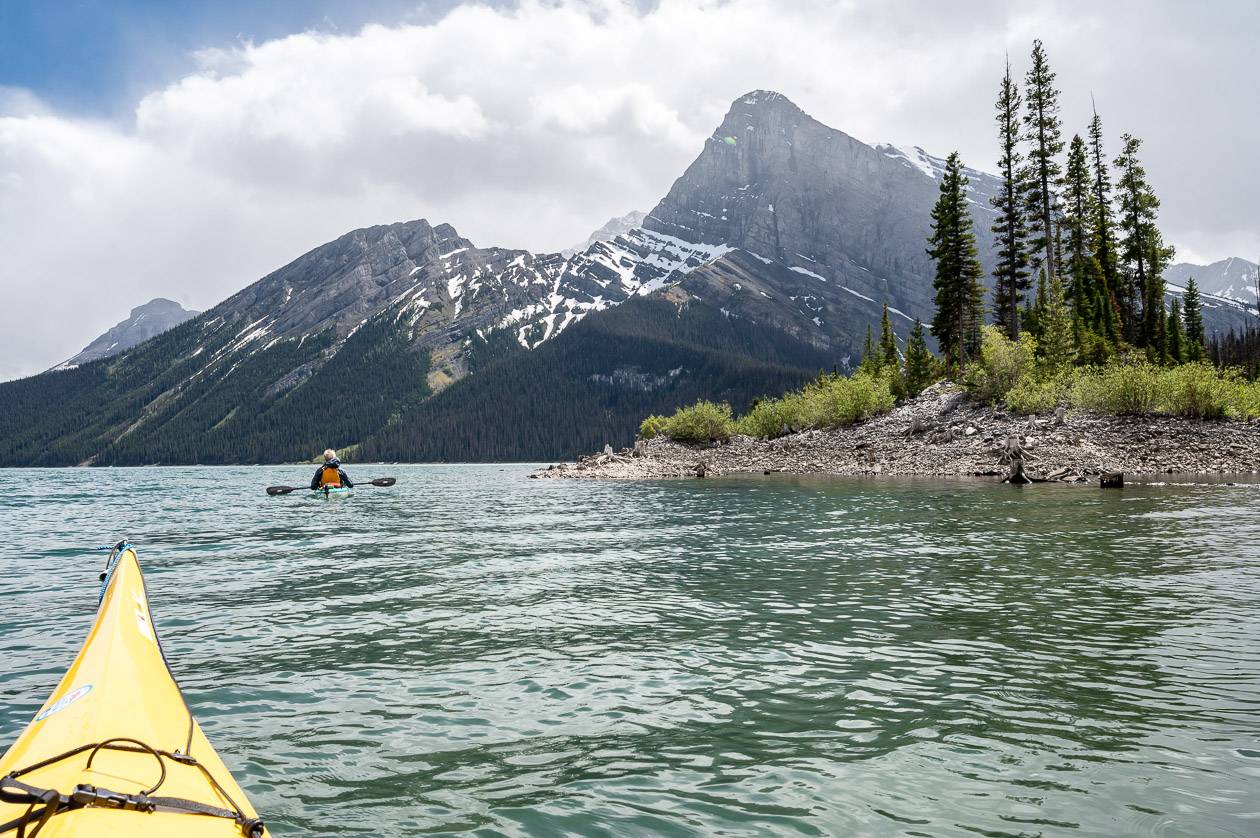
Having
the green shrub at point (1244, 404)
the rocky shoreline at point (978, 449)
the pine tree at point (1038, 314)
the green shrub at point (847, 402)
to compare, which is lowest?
the rocky shoreline at point (978, 449)

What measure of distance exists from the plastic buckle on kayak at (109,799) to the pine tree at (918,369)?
7546cm

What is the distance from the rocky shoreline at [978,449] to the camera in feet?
138

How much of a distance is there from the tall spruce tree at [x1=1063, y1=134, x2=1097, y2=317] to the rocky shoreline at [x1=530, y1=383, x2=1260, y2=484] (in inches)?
629

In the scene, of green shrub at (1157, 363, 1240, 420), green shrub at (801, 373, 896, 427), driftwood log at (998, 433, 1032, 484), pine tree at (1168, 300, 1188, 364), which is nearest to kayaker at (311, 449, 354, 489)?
driftwood log at (998, 433, 1032, 484)

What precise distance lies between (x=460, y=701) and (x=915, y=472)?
1899 inches

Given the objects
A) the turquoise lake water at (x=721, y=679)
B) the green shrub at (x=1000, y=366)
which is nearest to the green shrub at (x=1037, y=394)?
the green shrub at (x=1000, y=366)

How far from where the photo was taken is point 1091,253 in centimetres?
7412

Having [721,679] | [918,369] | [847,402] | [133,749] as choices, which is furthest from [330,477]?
[918,369]

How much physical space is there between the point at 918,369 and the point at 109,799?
8336cm

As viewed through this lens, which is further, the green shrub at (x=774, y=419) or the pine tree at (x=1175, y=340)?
the green shrub at (x=774, y=419)

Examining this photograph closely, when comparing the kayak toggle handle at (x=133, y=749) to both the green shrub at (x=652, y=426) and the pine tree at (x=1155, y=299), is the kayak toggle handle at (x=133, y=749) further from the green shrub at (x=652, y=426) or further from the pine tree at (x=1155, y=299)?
the green shrub at (x=652, y=426)

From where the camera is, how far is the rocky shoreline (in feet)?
138

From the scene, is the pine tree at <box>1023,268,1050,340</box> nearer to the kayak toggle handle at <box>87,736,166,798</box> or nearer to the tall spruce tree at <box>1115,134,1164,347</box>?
the tall spruce tree at <box>1115,134,1164,347</box>

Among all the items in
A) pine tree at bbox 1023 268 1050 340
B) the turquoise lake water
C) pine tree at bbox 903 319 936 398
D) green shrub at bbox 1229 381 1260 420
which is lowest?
the turquoise lake water
